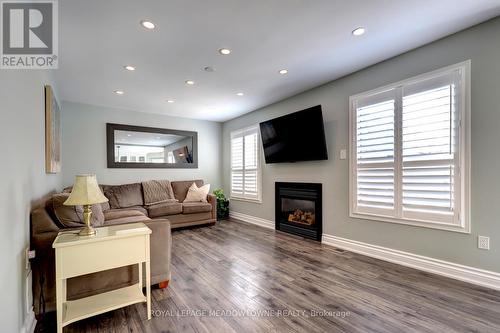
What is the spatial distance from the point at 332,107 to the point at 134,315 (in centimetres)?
352

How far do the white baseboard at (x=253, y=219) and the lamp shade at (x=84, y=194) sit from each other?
11.1ft

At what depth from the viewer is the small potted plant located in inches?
220

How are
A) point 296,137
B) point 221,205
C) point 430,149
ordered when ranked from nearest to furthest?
point 430,149, point 296,137, point 221,205

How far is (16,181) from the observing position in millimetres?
1463

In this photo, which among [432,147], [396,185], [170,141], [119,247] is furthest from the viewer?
[170,141]

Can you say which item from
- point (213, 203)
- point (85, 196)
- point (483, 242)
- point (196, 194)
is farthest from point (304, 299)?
point (196, 194)

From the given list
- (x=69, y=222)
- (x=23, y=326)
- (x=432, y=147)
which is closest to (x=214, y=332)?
(x=23, y=326)

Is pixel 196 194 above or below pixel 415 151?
below

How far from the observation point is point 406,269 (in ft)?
8.64

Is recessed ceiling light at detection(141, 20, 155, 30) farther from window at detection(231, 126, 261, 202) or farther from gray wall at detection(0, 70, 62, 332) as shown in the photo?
window at detection(231, 126, 261, 202)

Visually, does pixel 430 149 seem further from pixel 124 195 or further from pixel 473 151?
pixel 124 195

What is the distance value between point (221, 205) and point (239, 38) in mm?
3985

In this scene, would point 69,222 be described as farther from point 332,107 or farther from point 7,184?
point 332,107

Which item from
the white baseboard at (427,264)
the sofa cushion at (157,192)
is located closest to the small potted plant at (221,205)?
the sofa cushion at (157,192)
